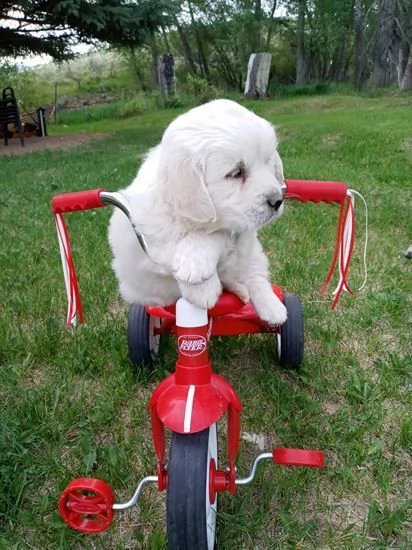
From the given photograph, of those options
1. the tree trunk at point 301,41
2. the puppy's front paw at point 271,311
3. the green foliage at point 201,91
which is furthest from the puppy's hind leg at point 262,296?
the tree trunk at point 301,41

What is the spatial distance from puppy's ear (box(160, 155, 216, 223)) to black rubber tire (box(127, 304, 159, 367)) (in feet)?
3.07

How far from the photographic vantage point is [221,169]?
4.92ft

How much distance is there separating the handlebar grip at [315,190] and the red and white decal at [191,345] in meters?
0.60

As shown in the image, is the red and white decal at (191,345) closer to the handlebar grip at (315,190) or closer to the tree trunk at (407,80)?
the handlebar grip at (315,190)

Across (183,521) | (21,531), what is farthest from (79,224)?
(183,521)

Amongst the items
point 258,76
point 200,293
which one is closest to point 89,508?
point 200,293

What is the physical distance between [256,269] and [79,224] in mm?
3179

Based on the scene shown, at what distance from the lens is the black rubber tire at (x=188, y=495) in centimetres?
135

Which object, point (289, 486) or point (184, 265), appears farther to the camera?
point (289, 486)

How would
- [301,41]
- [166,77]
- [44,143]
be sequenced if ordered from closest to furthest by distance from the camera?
[44,143]
[166,77]
[301,41]

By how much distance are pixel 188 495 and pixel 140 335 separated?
3.62ft

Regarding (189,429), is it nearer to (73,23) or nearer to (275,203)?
(275,203)

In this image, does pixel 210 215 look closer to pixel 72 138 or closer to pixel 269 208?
pixel 269 208

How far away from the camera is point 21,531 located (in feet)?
5.59
